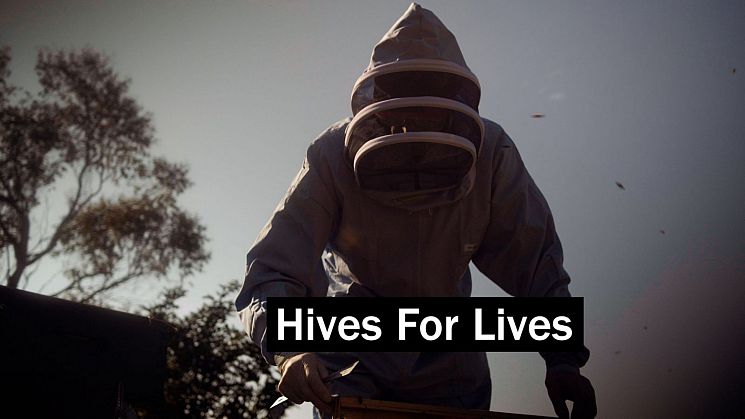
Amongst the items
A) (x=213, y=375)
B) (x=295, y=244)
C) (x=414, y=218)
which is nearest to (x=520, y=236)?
(x=414, y=218)

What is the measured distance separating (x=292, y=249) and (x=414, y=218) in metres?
Result: 0.49

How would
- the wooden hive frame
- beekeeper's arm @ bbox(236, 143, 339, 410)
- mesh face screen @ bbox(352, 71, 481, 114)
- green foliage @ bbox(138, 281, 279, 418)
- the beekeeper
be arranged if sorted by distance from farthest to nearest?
green foliage @ bbox(138, 281, 279, 418) → mesh face screen @ bbox(352, 71, 481, 114) → the beekeeper → beekeeper's arm @ bbox(236, 143, 339, 410) → the wooden hive frame

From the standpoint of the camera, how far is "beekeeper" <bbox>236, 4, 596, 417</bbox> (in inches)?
95.1

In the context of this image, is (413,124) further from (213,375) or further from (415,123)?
(213,375)

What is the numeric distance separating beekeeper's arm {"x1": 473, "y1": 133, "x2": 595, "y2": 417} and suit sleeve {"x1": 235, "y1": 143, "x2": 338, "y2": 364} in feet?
2.26

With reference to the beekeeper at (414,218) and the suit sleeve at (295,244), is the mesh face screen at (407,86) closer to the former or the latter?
the beekeeper at (414,218)

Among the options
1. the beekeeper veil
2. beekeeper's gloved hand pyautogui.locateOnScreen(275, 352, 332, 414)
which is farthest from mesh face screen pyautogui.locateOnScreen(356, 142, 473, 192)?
beekeeper's gloved hand pyautogui.locateOnScreen(275, 352, 332, 414)

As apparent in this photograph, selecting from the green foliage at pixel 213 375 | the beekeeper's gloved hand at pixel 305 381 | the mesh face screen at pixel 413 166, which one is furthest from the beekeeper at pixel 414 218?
the green foliage at pixel 213 375

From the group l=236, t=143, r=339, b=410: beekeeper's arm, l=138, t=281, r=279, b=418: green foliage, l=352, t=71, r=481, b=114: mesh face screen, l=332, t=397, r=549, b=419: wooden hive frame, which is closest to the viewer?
l=332, t=397, r=549, b=419: wooden hive frame

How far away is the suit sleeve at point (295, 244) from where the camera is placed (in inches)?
93.1

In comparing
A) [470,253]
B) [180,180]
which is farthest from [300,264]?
[180,180]

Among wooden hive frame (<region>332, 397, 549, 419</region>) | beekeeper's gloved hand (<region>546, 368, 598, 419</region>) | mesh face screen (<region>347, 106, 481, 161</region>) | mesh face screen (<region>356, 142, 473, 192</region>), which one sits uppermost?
mesh face screen (<region>347, 106, 481, 161</region>)

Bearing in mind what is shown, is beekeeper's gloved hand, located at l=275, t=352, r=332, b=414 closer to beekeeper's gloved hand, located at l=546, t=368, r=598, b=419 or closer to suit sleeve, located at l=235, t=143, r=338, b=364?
suit sleeve, located at l=235, t=143, r=338, b=364

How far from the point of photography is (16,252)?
10945mm
